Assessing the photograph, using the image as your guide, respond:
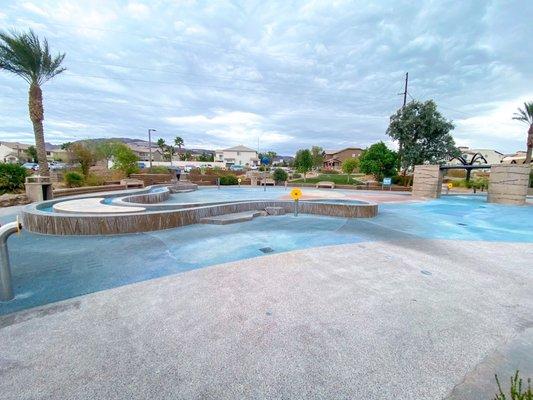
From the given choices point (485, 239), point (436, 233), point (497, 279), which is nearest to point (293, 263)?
point (497, 279)

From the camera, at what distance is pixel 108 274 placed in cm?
486

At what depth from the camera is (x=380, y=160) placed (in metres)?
28.5

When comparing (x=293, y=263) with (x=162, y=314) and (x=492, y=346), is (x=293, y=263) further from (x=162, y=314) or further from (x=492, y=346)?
(x=492, y=346)

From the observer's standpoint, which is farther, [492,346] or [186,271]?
[186,271]

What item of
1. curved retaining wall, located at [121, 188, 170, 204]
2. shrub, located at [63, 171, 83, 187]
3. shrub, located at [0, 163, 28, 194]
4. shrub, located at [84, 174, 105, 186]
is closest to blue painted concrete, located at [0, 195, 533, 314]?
curved retaining wall, located at [121, 188, 170, 204]

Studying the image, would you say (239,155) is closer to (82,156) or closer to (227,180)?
(227,180)

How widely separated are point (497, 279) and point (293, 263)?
3952mm

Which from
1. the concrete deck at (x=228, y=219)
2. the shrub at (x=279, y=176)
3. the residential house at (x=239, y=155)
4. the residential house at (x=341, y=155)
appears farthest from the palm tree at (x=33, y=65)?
the residential house at (x=239, y=155)

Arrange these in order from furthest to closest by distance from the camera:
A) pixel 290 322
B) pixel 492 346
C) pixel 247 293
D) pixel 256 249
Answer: pixel 256 249, pixel 247 293, pixel 290 322, pixel 492 346

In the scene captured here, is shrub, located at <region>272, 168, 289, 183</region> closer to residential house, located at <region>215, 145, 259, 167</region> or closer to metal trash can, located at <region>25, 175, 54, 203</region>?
metal trash can, located at <region>25, 175, 54, 203</region>

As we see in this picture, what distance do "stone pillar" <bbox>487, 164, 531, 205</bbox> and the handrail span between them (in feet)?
80.6

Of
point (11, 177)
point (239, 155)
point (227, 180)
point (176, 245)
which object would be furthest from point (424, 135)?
point (239, 155)

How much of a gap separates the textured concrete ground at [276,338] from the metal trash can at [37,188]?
12438mm

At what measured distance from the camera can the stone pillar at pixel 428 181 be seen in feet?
68.2
